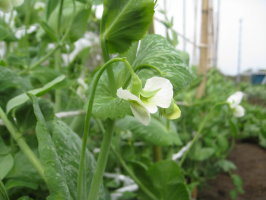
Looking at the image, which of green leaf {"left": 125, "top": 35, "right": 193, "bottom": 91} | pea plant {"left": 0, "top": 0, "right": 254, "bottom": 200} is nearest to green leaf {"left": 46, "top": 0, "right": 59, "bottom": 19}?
pea plant {"left": 0, "top": 0, "right": 254, "bottom": 200}

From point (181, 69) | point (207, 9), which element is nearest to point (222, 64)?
point (207, 9)

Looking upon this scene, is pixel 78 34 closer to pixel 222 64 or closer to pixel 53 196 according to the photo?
pixel 53 196

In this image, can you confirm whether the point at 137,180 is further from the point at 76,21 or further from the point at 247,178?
the point at 247,178

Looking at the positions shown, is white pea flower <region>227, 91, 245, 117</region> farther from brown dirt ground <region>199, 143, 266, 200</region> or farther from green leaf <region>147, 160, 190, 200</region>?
brown dirt ground <region>199, 143, 266, 200</region>

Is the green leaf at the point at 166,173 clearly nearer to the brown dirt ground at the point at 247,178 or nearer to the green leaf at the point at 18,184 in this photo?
the green leaf at the point at 18,184

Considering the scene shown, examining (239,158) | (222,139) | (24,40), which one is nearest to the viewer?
(24,40)

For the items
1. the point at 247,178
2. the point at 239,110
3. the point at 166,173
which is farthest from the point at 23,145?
the point at 247,178

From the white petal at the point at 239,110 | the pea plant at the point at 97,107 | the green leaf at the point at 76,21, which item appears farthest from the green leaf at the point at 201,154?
the green leaf at the point at 76,21
